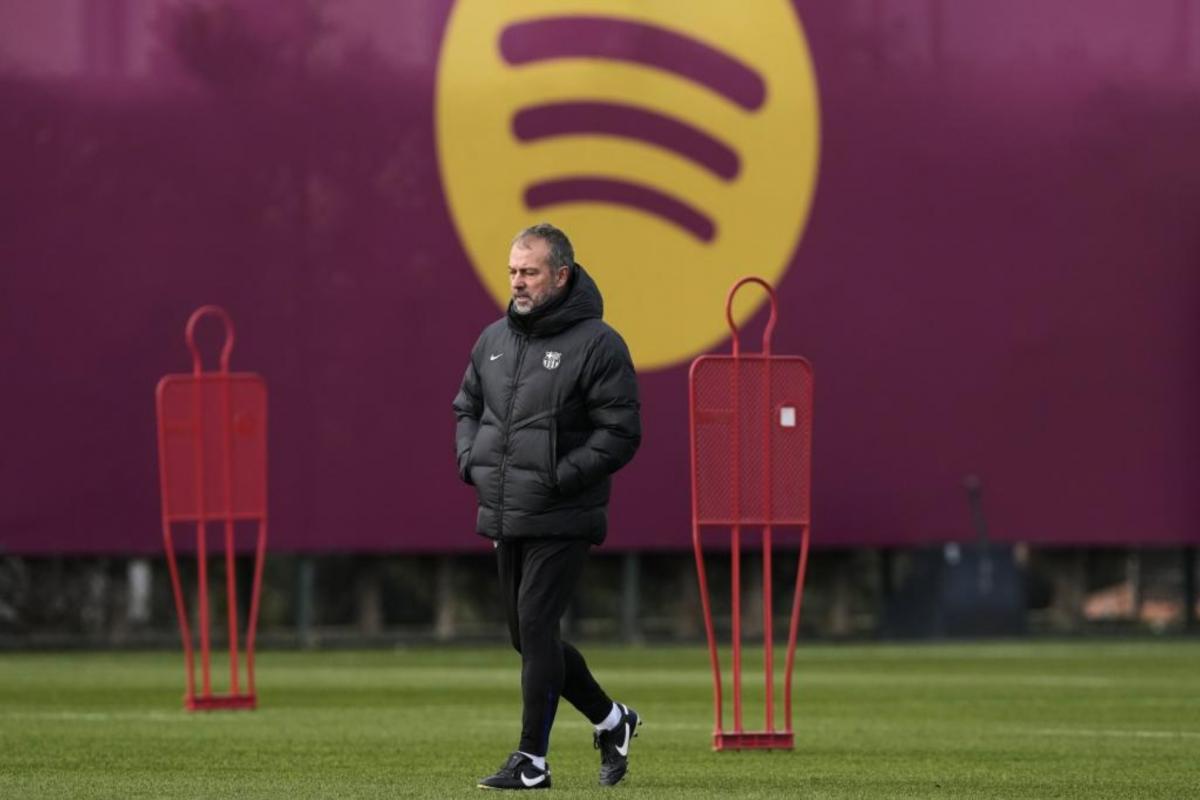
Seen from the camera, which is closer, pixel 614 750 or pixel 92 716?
pixel 614 750

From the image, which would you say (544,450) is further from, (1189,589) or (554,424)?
(1189,589)

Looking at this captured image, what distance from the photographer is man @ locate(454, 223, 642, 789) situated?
26.8ft

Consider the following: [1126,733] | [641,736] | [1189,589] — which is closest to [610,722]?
[641,736]

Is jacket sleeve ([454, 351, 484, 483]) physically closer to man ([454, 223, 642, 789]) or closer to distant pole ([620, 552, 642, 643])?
man ([454, 223, 642, 789])

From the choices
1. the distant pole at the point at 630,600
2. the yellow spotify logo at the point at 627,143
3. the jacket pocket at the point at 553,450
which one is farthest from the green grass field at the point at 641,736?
the yellow spotify logo at the point at 627,143

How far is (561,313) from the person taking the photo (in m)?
8.23

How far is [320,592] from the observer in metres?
21.8

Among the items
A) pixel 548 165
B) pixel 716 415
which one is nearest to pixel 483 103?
pixel 548 165

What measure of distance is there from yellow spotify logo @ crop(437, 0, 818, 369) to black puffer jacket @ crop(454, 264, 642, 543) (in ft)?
42.2

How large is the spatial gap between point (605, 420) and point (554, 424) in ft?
0.52

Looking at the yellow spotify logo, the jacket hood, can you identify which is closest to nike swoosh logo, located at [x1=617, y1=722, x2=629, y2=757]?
the jacket hood

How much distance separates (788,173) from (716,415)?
11.8 metres

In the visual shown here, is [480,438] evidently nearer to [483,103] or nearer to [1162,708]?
[1162,708]

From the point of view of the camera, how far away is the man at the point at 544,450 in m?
8.16
